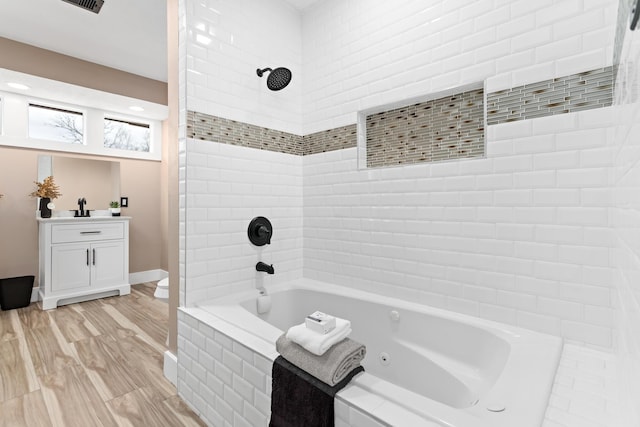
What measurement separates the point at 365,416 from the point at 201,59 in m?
2.18

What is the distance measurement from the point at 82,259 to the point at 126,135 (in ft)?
6.21

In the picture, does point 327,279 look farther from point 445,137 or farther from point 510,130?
point 510,130

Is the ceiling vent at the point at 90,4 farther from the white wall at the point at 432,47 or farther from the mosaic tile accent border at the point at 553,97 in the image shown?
the mosaic tile accent border at the point at 553,97

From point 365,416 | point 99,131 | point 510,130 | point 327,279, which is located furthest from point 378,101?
point 99,131

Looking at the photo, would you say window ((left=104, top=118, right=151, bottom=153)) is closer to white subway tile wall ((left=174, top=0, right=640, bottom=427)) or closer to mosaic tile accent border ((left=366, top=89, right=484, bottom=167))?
white subway tile wall ((left=174, top=0, right=640, bottom=427))

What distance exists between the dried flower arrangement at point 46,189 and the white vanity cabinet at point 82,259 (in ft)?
1.09

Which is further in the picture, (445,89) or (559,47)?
(445,89)

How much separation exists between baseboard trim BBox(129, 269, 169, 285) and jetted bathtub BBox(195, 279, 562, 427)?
128 inches

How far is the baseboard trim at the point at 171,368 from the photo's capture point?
6.73ft

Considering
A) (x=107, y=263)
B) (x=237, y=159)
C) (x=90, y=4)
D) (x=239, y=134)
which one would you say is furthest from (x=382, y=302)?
(x=107, y=263)

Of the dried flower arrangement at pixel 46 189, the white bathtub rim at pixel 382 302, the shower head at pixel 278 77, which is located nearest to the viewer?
the white bathtub rim at pixel 382 302

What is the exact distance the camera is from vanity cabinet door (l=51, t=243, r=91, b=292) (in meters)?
3.60

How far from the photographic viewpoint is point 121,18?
9.05ft

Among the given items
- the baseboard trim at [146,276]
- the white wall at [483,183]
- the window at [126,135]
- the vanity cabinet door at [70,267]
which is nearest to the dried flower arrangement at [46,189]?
the vanity cabinet door at [70,267]
